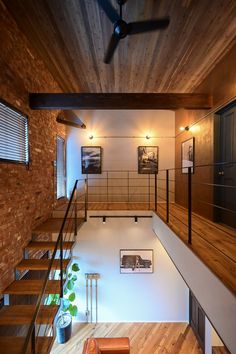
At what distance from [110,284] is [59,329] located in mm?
1473

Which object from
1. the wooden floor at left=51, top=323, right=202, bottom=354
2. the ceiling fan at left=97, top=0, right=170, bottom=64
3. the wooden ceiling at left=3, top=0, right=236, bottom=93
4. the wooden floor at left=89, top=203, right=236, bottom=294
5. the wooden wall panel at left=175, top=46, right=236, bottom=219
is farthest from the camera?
the wooden floor at left=51, top=323, right=202, bottom=354

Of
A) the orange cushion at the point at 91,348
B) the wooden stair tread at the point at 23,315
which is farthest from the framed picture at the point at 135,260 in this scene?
the wooden stair tread at the point at 23,315

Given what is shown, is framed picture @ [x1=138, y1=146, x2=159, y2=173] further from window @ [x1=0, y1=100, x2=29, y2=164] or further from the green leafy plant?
window @ [x1=0, y1=100, x2=29, y2=164]

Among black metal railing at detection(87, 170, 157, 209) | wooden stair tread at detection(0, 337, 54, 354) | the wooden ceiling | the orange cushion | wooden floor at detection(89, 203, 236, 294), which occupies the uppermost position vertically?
the wooden ceiling

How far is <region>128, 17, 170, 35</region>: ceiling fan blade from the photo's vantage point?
2172 mm

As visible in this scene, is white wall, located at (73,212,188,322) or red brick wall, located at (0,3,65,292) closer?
red brick wall, located at (0,3,65,292)

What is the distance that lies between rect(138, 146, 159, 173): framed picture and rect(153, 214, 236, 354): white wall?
12.5 ft

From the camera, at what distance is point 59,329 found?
4.79m

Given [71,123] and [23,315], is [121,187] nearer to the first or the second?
[71,123]

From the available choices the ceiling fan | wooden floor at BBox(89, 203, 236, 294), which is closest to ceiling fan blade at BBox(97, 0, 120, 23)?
the ceiling fan

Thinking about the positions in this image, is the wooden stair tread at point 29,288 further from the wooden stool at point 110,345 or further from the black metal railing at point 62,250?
the wooden stool at point 110,345

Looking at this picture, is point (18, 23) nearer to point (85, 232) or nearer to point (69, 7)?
point (69, 7)

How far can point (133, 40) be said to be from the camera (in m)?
3.18

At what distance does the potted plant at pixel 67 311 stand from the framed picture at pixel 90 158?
264 centimetres
